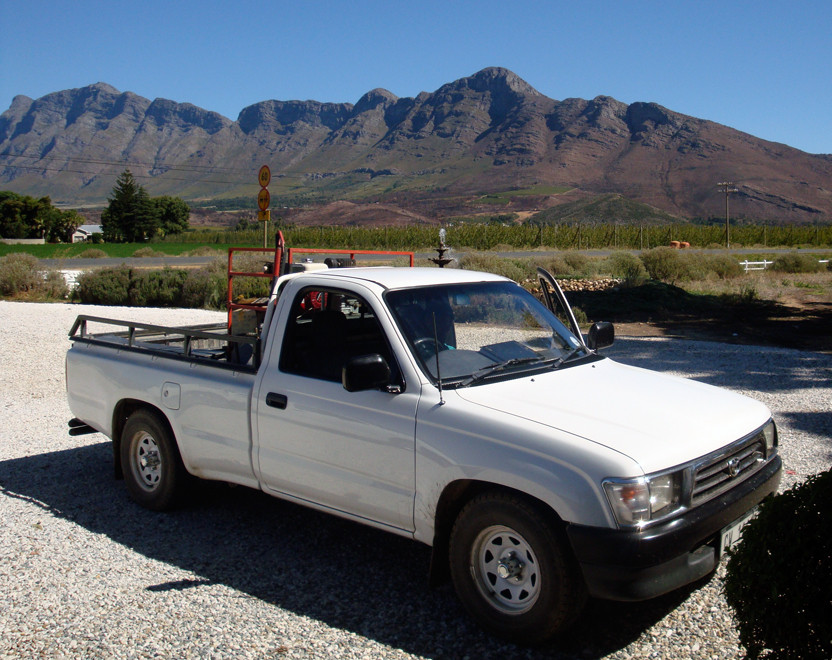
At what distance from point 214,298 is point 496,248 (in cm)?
4819

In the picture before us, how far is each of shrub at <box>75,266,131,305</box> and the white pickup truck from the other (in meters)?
19.1

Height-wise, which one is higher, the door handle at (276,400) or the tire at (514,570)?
the door handle at (276,400)

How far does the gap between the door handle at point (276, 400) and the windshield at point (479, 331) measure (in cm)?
86

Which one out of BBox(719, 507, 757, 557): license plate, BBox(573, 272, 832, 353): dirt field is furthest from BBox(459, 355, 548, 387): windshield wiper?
A: BBox(573, 272, 832, 353): dirt field

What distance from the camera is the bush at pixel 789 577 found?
2.59m

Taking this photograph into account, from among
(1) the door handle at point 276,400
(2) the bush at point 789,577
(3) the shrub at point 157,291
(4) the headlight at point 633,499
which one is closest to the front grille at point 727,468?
(4) the headlight at point 633,499

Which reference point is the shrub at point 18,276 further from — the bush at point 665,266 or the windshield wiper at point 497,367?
the windshield wiper at point 497,367

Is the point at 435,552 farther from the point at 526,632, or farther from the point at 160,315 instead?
the point at 160,315

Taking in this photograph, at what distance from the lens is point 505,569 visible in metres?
3.54

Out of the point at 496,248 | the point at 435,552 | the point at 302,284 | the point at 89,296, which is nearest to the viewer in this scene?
the point at 435,552

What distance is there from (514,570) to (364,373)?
119 centimetres

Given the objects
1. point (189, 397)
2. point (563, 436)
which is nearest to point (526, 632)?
point (563, 436)

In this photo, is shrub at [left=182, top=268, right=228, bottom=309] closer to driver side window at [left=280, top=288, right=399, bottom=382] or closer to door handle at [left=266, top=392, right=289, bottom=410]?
driver side window at [left=280, top=288, right=399, bottom=382]

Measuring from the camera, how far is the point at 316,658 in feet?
11.4
